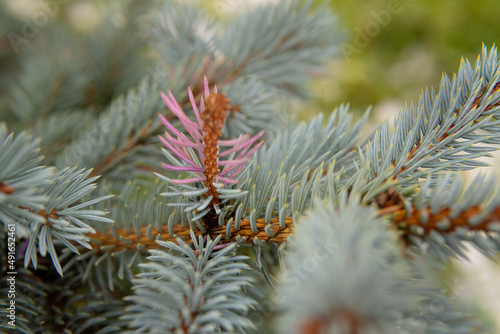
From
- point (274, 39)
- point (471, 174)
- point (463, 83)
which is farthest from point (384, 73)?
point (463, 83)

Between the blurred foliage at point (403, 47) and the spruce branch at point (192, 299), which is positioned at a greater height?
the blurred foliage at point (403, 47)

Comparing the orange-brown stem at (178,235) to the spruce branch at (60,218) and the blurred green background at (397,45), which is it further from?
the blurred green background at (397,45)

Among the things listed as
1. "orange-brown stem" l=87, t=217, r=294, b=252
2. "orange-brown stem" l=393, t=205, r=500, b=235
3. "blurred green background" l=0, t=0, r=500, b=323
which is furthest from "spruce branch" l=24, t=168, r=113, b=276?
"blurred green background" l=0, t=0, r=500, b=323

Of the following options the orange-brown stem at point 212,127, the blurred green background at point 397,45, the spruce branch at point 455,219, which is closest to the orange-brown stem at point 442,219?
the spruce branch at point 455,219

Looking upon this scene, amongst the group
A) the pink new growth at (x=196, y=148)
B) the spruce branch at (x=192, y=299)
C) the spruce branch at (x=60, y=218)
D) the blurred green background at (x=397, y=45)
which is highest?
the blurred green background at (x=397, y=45)

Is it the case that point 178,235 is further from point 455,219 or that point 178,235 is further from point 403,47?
point 403,47

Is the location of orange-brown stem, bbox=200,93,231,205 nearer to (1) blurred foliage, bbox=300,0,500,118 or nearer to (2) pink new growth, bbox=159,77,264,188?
(2) pink new growth, bbox=159,77,264,188

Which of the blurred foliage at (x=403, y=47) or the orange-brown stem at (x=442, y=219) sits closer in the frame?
the orange-brown stem at (x=442, y=219)

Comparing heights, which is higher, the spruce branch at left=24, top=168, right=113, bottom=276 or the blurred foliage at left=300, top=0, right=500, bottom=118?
the blurred foliage at left=300, top=0, right=500, bottom=118

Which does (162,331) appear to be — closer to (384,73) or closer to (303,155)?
(303,155)
